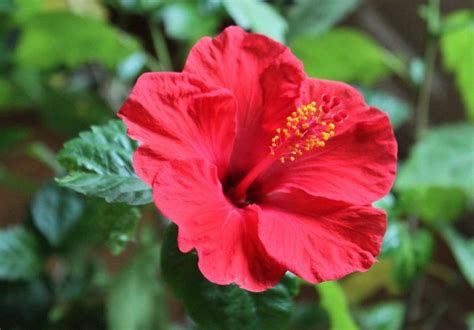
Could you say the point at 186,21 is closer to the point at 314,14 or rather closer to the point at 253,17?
the point at 314,14

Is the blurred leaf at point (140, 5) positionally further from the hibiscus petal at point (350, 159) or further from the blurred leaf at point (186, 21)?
the hibiscus petal at point (350, 159)

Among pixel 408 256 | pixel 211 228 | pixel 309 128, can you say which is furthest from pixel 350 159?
pixel 408 256

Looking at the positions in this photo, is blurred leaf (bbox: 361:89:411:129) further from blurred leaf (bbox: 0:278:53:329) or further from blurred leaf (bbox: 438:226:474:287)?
blurred leaf (bbox: 0:278:53:329)

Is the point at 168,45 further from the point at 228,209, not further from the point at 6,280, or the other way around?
the point at 228,209

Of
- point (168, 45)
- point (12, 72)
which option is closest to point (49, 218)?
point (12, 72)

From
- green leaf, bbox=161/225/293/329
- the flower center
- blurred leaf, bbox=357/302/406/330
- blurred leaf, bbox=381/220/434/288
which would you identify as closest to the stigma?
the flower center

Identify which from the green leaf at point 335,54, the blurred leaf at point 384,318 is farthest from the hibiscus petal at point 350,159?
the blurred leaf at point 384,318
